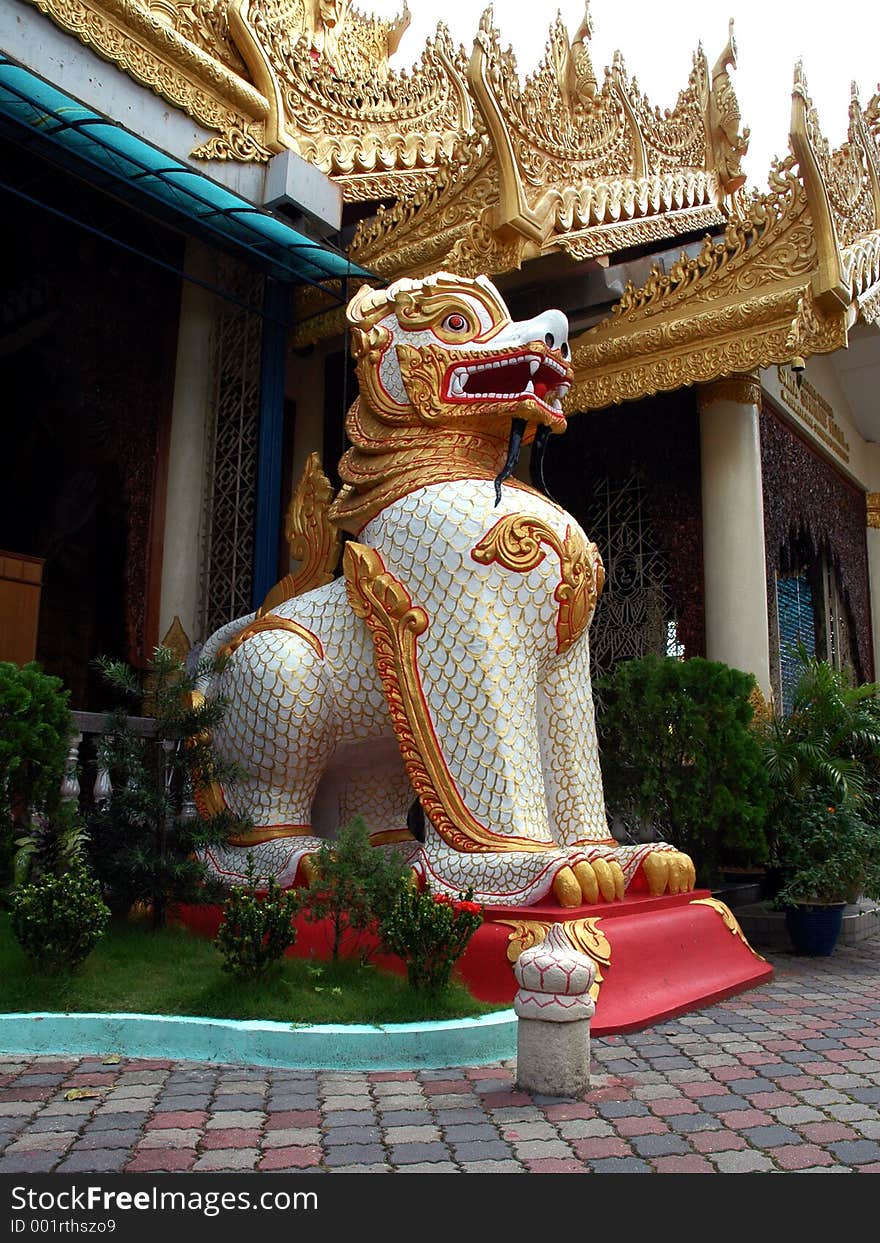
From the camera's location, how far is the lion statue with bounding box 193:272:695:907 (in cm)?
395

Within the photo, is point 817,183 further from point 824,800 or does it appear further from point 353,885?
point 353,885

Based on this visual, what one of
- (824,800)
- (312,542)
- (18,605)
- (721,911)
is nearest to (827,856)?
(824,800)

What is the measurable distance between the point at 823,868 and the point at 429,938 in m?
2.72

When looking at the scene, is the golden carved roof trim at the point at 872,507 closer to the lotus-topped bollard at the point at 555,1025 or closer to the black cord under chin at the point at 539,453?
the black cord under chin at the point at 539,453

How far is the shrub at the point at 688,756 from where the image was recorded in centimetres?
534

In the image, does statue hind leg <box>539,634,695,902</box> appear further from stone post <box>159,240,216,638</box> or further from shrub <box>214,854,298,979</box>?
stone post <box>159,240,216,638</box>

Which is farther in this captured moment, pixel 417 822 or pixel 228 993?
pixel 417 822

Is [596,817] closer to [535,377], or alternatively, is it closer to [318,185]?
[535,377]

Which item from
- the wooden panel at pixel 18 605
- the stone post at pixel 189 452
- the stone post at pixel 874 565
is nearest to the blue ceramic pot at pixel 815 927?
the stone post at pixel 189 452

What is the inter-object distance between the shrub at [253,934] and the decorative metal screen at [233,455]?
3.42m

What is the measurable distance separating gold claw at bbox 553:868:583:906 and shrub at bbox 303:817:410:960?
0.51 meters

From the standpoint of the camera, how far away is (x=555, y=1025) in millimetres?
2777

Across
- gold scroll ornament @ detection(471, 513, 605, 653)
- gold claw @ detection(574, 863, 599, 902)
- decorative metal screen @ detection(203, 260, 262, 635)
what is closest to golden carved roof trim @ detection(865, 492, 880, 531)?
decorative metal screen @ detection(203, 260, 262, 635)

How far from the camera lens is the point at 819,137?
570 centimetres
